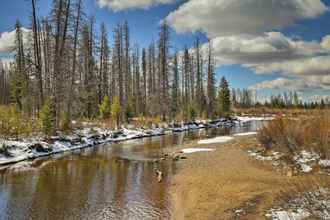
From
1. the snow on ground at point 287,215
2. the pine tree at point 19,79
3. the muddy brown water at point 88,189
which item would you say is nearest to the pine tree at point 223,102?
the pine tree at point 19,79

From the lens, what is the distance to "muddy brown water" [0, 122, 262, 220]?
7.73 m

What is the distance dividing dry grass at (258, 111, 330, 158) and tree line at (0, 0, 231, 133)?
12.2m

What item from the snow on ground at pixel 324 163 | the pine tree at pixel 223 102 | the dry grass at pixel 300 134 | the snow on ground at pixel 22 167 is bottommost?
the snow on ground at pixel 22 167

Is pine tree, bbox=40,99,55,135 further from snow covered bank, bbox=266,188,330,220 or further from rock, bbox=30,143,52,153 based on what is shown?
snow covered bank, bbox=266,188,330,220

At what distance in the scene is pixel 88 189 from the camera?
992cm

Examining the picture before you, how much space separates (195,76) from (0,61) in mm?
45621

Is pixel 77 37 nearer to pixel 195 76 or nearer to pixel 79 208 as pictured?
pixel 79 208

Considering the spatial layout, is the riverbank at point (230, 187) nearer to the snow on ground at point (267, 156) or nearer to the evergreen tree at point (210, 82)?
the snow on ground at point (267, 156)

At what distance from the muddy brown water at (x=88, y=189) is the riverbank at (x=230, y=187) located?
19.3 inches

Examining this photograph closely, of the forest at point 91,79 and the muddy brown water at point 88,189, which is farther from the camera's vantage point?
the forest at point 91,79

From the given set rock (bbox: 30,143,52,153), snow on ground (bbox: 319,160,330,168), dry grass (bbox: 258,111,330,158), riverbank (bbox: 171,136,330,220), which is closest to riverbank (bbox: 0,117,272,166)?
rock (bbox: 30,143,52,153)

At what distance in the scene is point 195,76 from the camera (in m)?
49.7

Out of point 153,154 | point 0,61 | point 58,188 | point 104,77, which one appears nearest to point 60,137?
point 153,154

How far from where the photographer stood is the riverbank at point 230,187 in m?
7.13
